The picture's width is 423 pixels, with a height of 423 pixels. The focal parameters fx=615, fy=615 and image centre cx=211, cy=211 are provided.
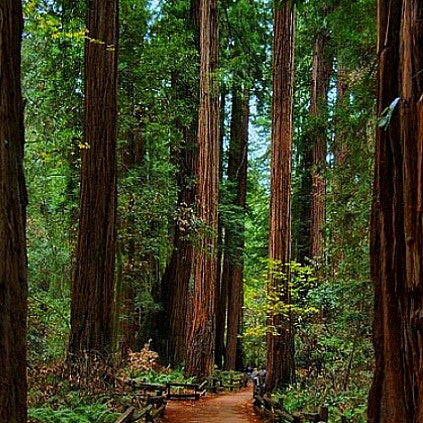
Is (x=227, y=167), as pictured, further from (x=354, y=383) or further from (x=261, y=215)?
(x=354, y=383)

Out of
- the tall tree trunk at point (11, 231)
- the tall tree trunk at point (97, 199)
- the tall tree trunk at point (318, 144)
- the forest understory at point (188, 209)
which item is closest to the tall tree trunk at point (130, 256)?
the forest understory at point (188, 209)

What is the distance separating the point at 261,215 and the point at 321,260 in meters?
12.9

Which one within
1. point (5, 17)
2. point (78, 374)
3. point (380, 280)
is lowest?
point (78, 374)

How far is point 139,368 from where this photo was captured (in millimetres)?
17484

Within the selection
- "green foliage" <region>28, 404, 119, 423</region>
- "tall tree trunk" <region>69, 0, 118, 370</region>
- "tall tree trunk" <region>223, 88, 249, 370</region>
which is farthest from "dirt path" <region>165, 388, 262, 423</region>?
"tall tree trunk" <region>223, 88, 249, 370</region>

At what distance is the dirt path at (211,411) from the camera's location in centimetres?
1251

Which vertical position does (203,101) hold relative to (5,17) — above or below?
above

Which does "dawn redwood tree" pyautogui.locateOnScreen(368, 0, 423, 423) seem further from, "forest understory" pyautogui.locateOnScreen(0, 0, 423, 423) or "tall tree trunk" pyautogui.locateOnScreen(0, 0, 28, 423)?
"tall tree trunk" pyautogui.locateOnScreen(0, 0, 28, 423)

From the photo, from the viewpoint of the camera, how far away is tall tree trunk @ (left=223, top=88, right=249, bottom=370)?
93.2 ft

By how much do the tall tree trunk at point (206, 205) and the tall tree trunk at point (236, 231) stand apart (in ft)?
27.3

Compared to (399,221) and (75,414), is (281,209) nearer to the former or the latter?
(75,414)

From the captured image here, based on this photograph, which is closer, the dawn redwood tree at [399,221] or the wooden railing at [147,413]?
the dawn redwood tree at [399,221]

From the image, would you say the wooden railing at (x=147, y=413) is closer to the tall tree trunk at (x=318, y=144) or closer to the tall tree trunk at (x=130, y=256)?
the tall tree trunk at (x=130, y=256)

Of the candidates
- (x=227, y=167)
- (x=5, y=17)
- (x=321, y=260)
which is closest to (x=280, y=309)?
(x=321, y=260)
